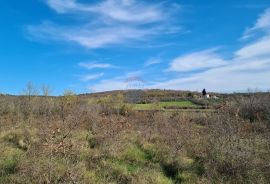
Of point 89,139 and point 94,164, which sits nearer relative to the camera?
point 94,164

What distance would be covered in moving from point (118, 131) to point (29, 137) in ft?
11.1

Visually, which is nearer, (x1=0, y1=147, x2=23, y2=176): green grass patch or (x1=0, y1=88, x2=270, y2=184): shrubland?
(x1=0, y1=88, x2=270, y2=184): shrubland

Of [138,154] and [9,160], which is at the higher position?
[9,160]

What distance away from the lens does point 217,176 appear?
10719 mm

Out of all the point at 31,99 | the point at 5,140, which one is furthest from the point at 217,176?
the point at 31,99

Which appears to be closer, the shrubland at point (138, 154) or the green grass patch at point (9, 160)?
the shrubland at point (138, 154)

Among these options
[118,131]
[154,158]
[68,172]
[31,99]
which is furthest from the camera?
[31,99]

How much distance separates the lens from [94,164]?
11.5 meters

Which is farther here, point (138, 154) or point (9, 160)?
point (138, 154)

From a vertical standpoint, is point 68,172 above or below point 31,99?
below

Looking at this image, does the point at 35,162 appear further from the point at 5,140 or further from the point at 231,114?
the point at 231,114

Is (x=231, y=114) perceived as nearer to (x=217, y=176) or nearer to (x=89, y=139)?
(x=217, y=176)

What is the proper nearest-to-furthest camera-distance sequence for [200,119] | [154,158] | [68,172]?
1. [68,172]
2. [154,158]
3. [200,119]

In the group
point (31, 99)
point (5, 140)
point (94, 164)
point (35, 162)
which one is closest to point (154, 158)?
point (94, 164)
